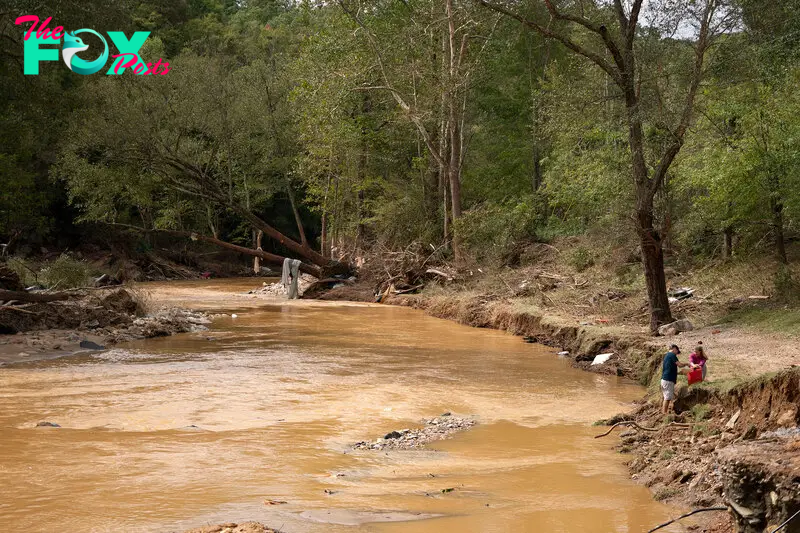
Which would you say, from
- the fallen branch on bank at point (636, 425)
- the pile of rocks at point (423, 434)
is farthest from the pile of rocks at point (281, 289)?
the fallen branch on bank at point (636, 425)

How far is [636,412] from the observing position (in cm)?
1152

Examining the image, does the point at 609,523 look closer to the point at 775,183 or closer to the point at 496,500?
the point at 496,500

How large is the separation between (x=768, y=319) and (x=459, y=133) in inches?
740

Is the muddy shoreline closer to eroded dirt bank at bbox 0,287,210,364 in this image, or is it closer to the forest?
eroded dirt bank at bbox 0,287,210,364

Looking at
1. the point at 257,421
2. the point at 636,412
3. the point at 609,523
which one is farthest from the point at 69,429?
the point at 636,412

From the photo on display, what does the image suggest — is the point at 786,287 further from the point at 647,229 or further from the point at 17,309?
the point at 17,309

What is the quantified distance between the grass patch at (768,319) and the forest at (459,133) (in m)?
0.97

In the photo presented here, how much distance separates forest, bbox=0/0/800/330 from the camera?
16828mm

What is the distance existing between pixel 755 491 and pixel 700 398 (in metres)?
5.06

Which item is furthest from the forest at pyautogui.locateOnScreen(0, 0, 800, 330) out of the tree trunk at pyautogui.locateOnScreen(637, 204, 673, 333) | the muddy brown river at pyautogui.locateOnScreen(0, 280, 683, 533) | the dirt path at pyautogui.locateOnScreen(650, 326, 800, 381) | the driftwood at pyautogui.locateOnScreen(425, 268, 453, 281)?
the muddy brown river at pyautogui.locateOnScreen(0, 280, 683, 533)

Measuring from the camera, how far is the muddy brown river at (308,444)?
7.49 meters

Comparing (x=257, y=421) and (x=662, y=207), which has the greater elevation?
(x=662, y=207)

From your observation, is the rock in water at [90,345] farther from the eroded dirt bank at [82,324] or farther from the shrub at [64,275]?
the shrub at [64,275]

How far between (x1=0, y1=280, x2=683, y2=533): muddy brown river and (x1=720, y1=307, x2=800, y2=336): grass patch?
121 inches
